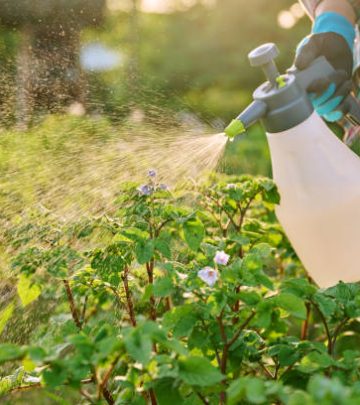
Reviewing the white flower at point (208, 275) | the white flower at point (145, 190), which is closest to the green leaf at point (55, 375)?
the white flower at point (208, 275)

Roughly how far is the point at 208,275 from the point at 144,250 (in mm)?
178

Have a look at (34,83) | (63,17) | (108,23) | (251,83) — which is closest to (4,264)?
(34,83)

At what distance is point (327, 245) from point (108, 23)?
550cm

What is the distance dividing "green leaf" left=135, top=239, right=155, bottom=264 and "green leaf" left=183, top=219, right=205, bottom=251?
66mm

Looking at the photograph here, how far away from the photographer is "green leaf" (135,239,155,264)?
1172mm

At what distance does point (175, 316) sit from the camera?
1.02 m

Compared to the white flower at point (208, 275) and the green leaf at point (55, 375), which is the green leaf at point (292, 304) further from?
the green leaf at point (55, 375)

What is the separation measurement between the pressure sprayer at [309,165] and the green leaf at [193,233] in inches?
10.6

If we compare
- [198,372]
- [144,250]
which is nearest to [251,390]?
[198,372]

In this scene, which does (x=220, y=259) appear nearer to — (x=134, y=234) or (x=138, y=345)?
(x=134, y=234)

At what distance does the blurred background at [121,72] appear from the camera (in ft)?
7.18

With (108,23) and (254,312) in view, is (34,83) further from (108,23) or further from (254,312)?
(108,23)

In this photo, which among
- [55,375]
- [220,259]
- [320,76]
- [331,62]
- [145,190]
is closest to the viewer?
[55,375]

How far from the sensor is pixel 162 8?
7.24 meters
